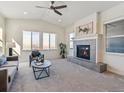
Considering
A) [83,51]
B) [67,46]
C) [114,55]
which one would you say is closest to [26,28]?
[67,46]

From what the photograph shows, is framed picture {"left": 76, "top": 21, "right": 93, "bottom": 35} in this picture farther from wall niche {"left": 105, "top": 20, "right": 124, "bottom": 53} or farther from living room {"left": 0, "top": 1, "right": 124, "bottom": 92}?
wall niche {"left": 105, "top": 20, "right": 124, "bottom": 53}

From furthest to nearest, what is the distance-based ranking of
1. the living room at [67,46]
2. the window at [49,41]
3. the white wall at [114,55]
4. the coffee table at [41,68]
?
the window at [49,41] < the white wall at [114,55] < the coffee table at [41,68] < the living room at [67,46]

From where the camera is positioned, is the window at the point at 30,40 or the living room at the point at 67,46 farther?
the window at the point at 30,40

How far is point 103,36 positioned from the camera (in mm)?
5156

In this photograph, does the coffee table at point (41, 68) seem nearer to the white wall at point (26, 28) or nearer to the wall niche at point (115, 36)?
the wall niche at point (115, 36)

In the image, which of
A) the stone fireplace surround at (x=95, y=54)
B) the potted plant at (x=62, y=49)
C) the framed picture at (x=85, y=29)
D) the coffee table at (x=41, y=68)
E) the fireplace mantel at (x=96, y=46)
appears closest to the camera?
the coffee table at (x=41, y=68)

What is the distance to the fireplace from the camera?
19.8ft

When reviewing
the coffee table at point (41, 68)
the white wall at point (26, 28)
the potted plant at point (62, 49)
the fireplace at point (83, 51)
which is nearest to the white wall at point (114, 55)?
the fireplace at point (83, 51)

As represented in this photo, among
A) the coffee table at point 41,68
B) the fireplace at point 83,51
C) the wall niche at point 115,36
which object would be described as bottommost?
the coffee table at point 41,68

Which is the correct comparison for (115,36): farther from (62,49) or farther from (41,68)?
(62,49)

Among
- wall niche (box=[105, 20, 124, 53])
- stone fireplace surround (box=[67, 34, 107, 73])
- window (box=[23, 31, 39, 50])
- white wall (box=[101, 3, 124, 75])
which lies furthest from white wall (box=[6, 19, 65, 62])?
wall niche (box=[105, 20, 124, 53])

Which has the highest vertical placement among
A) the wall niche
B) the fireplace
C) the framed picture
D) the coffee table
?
the framed picture

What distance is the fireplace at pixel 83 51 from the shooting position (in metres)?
6.03

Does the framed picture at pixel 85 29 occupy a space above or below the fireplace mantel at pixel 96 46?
above
